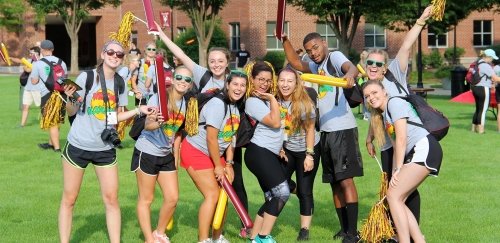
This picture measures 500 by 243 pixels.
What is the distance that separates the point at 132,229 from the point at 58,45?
6921 centimetres

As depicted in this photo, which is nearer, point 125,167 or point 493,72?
point 125,167

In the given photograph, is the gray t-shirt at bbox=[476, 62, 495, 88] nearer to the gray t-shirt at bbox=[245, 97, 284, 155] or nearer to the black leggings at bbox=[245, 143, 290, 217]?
the gray t-shirt at bbox=[245, 97, 284, 155]

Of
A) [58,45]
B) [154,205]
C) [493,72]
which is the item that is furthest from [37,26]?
[154,205]

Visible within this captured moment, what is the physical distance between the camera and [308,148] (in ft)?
26.0

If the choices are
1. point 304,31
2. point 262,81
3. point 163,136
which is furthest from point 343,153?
point 304,31

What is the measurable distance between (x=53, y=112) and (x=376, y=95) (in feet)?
9.19

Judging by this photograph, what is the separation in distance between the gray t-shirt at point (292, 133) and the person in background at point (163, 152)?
36.2 inches

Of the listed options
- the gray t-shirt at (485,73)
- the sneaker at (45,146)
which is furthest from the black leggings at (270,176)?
the gray t-shirt at (485,73)

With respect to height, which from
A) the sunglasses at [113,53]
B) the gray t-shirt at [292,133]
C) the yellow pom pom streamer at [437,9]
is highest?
the yellow pom pom streamer at [437,9]

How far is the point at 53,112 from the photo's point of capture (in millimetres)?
7293

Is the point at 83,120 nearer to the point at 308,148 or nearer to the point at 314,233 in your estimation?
the point at 308,148

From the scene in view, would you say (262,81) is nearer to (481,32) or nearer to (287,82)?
(287,82)

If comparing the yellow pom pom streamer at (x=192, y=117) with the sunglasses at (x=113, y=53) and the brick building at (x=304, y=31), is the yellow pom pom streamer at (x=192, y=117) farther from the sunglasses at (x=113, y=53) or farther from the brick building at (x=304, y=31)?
the brick building at (x=304, y=31)

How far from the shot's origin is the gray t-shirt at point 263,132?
747cm
